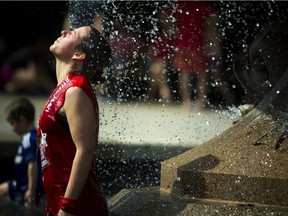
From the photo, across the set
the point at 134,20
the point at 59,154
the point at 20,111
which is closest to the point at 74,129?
the point at 59,154

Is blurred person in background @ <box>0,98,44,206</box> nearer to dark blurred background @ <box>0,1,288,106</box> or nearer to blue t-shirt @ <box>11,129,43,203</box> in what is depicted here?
blue t-shirt @ <box>11,129,43,203</box>

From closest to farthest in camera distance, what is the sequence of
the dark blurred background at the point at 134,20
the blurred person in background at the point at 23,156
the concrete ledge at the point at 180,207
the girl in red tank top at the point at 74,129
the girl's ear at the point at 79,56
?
the girl in red tank top at the point at 74,129 < the girl's ear at the point at 79,56 < the concrete ledge at the point at 180,207 < the blurred person in background at the point at 23,156 < the dark blurred background at the point at 134,20

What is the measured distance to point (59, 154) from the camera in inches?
196

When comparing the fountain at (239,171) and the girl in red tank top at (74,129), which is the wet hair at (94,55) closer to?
the girl in red tank top at (74,129)

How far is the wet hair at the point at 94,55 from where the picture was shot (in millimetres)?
5098

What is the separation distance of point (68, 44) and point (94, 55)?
5.3 inches

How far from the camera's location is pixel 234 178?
17.7ft

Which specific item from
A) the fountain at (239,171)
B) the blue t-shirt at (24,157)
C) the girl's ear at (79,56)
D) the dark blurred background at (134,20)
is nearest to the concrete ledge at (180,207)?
the fountain at (239,171)

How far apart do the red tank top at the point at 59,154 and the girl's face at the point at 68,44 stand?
127mm

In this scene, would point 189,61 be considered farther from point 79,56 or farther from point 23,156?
point 79,56

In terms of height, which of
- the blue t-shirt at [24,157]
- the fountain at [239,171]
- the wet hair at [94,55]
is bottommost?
the blue t-shirt at [24,157]

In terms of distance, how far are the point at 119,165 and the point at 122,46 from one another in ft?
3.54

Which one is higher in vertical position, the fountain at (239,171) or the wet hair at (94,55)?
the wet hair at (94,55)

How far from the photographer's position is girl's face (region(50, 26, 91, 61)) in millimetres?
5094
